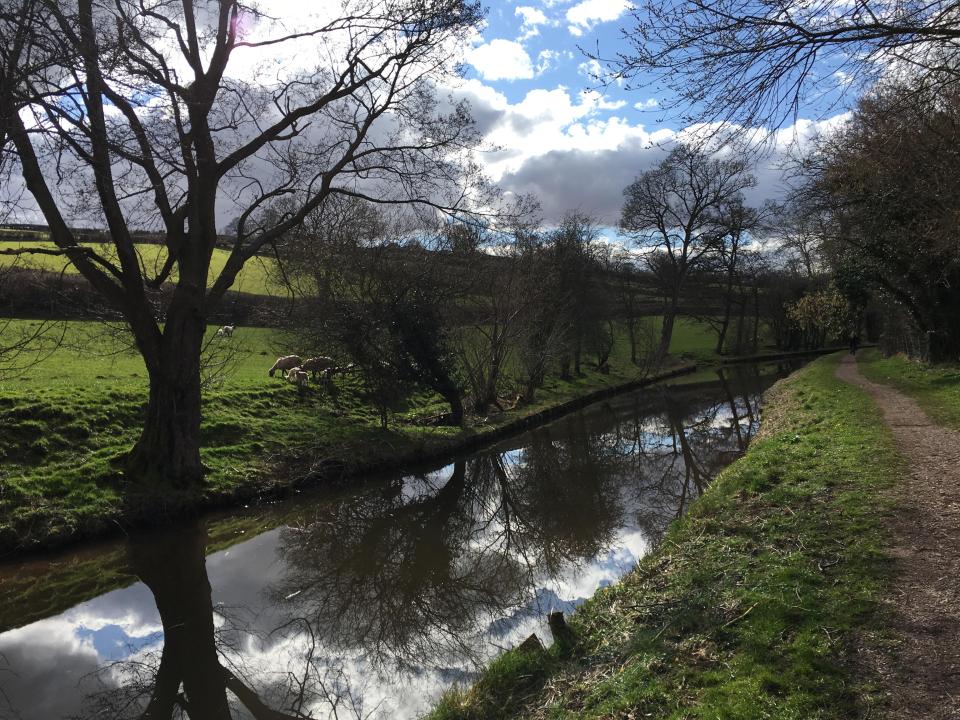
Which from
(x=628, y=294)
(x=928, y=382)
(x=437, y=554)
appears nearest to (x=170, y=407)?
(x=437, y=554)

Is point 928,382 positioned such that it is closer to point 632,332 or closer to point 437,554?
point 437,554

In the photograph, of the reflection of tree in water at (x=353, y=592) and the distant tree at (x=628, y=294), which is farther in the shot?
the distant tree at (x=628, y=294)

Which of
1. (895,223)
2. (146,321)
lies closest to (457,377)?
(146,321)

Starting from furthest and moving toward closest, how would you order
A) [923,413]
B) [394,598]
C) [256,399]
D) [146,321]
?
[256,399]
[923,413]
[146,321]
[394,598]

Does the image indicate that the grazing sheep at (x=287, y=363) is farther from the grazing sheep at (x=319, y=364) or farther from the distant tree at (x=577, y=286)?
the distant tree at (x=577, y=286)

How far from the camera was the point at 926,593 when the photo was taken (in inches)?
193

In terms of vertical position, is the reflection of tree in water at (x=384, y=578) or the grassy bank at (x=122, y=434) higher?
the grassy bank at (x=122, y=434)

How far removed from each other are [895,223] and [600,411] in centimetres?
1307

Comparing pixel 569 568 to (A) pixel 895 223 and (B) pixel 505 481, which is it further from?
(A) pixel 895 223

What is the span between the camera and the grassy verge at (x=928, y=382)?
13.0 meters

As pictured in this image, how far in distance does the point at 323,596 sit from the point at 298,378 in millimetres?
12766

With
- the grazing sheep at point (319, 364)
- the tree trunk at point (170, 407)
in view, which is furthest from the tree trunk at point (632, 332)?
the tree trunk at point (170, 407)

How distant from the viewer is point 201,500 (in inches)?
471

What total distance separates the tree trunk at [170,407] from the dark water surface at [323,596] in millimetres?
1456
